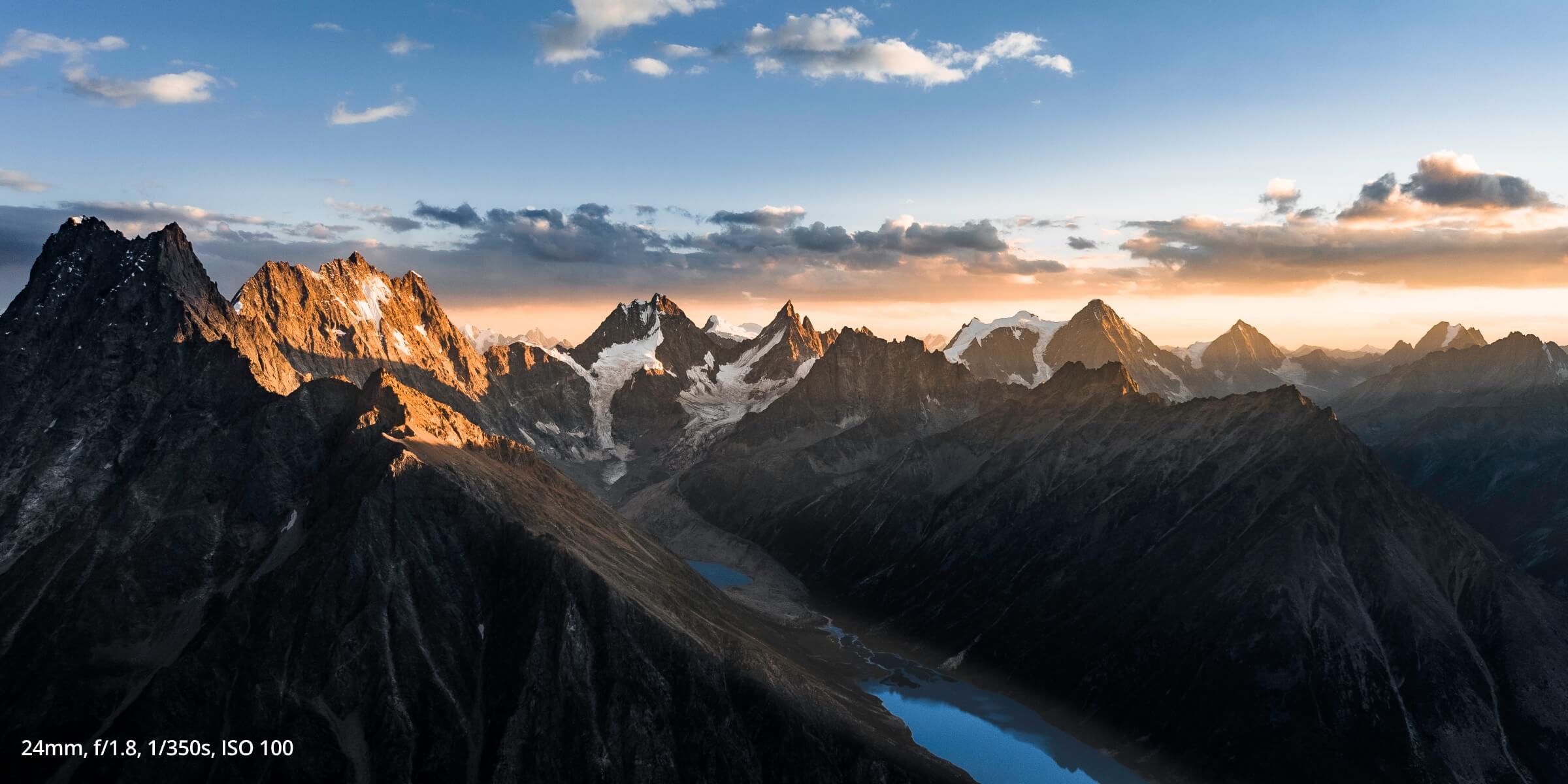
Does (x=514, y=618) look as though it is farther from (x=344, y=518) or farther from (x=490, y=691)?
(x=344, y=518)

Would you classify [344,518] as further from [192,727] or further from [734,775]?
[734,775]

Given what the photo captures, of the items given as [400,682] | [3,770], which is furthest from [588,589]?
[3,770]

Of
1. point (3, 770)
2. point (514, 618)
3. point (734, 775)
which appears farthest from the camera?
point (514, 618)

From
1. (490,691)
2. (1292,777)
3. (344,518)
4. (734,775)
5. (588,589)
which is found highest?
(344,518)

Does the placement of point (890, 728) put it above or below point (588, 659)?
below

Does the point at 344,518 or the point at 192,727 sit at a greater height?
the point at 344,518

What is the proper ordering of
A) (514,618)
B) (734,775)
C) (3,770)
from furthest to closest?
(514,618) → (734,775) → (3,770)

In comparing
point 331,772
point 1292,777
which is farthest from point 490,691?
point 1292,777

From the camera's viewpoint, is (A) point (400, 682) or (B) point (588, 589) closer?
(A) point (400, 682)

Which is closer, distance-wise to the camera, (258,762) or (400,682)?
(258,762)
